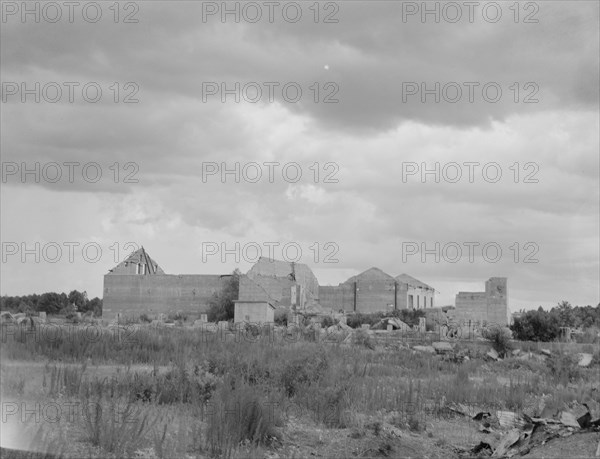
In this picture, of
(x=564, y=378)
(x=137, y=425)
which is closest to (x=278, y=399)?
(x=137, y=425)

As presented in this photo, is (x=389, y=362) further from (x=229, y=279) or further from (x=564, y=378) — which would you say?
(x=229, y=279)

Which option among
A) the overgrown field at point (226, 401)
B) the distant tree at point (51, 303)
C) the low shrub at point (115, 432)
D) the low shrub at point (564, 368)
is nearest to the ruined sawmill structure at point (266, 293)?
the distant tree at point (51, 303)

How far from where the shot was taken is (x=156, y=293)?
5594 cm

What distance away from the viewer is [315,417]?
11.0 metres

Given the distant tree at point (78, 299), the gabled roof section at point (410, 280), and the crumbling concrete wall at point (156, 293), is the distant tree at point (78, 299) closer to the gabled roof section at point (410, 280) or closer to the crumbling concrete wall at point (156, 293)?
the crumbling concrete wall at point (156, 293)

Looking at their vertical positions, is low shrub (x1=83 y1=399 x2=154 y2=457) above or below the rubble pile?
above

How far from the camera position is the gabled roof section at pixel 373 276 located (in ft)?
197

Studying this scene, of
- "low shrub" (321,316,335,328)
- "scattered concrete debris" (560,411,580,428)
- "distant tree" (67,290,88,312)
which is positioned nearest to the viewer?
"scattered concrete debris" (560,411,580,428)

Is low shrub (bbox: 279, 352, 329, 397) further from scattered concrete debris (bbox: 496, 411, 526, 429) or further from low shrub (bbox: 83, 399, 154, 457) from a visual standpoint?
low shrub (bbox: 83, 399, 154, 457)

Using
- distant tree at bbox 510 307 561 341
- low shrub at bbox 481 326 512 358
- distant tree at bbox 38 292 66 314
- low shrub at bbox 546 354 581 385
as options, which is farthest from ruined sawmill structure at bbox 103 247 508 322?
low shrub at bbox 546 354 581 385

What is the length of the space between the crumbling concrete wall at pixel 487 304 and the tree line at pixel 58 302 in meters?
27.2

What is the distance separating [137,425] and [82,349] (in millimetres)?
6834

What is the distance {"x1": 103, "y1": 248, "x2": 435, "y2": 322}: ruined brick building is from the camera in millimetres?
51978

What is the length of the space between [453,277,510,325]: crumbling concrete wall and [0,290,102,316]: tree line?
27170 millimetres
